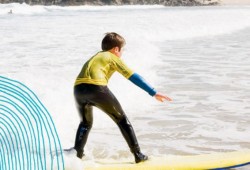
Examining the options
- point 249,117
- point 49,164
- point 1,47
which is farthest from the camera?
point 1,47

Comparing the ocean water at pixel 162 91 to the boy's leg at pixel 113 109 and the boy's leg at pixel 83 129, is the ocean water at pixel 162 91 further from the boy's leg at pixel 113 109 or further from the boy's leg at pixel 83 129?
the boy's leg at pixel 113 109

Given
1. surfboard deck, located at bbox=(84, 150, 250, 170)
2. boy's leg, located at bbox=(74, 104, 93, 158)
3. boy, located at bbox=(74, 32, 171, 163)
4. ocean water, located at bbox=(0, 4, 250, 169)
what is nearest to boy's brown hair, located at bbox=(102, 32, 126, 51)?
boy, located at bbox=(74, 32, 171, 163)

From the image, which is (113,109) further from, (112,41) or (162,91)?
(162,91)

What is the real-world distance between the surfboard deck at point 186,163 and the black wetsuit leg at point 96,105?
189 mm

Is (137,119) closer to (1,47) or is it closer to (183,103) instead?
(183,103)

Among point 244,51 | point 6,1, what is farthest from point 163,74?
point 6,1

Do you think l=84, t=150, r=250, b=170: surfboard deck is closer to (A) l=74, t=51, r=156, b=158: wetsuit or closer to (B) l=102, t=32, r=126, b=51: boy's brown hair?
(A) l=74, t=51, r=156, b=158: wetsuit

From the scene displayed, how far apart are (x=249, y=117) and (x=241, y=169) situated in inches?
88.8

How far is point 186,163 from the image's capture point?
427cm

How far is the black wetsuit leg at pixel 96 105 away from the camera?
3.96 meters

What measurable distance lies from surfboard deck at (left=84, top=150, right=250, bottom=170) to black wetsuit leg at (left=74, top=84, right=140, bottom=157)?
19 cm

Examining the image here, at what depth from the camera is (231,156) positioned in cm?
445

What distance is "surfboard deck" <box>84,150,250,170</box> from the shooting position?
13.6 ft

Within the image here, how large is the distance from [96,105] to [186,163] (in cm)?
105
